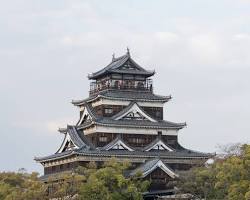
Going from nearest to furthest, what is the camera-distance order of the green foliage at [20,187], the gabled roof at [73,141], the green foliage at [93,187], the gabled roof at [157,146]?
the green foliage at [93,187], the green foliage at [20,187], the gabled roof at [73,141], the gabled roof at [157,146]

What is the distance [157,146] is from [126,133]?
2979 mm

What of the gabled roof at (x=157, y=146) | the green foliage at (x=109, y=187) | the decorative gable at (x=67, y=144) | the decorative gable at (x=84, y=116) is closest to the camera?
the green foliage at (x=109, y=187)

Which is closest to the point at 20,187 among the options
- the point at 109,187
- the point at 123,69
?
the point at 109,187

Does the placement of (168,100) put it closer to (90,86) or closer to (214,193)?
(90,86)

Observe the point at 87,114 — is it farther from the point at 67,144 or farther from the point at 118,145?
the point at 118,145

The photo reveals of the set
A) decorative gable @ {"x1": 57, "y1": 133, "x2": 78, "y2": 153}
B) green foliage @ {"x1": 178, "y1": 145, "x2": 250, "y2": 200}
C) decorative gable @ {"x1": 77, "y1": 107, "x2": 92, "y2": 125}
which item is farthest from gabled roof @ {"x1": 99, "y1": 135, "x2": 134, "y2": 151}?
green foliage @ {"x1": 178, "y1": 145, "x2": 250, "y2": 200}

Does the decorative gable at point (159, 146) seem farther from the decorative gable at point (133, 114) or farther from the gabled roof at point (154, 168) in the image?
the gabled roof at point (154, 168)

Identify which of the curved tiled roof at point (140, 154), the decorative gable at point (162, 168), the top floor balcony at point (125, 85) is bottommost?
the decorative gable at point (162, 168)

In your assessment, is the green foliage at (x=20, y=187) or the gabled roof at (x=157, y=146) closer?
the green foliage at (x=20, y=187)

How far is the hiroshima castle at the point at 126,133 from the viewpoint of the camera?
5950cm

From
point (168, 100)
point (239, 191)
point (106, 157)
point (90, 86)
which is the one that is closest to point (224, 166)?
point (239, 191)

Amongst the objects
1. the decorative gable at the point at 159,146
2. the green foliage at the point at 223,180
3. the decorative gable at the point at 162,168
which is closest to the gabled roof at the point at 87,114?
the decorative gable at the point at 159,146

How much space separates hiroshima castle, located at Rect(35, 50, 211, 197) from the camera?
59.5 metres

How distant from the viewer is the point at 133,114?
63438 millimetres
